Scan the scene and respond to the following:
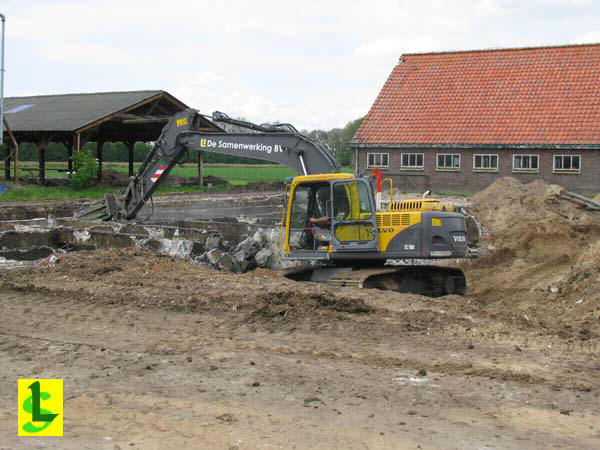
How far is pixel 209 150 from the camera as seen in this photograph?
50.8 feet

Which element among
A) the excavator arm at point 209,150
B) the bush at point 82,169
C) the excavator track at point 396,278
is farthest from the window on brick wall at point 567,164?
the bush at point 82,169

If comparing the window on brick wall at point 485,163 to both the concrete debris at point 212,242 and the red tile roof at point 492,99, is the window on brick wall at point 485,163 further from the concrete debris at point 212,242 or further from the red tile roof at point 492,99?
the concrete debris at point 212,242

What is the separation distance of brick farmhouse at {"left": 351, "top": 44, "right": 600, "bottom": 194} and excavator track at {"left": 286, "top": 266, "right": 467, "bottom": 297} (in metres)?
14.6

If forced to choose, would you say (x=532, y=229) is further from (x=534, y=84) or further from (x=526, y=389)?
(x=534, y=84)

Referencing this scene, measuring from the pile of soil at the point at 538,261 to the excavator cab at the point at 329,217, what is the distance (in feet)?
7.78

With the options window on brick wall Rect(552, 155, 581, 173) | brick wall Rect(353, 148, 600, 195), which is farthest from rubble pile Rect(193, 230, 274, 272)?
window on brick wall Rect(552, 155, 581, 173)

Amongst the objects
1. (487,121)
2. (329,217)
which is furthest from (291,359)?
(487,121)

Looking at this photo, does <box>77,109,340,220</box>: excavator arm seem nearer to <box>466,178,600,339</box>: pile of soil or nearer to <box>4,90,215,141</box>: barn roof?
<box>466,178,600,339</box>: pile of soil

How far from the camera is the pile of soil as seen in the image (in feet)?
35.6

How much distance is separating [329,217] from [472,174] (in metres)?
17.8

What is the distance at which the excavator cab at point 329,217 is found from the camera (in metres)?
12.2

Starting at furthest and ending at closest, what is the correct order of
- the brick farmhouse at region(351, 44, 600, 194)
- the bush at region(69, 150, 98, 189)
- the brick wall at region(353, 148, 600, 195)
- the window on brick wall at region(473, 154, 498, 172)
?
the bush at region(69, 150, 98, 189) < the window on brick wall at region(473, 154, 498, 172) < the brick farmhouse at region(351, 44, 600, 194) < the brick wall at region(353, 148, 600, 195)

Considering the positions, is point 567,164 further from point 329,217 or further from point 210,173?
point 210,173

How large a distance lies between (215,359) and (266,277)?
4.91 m
